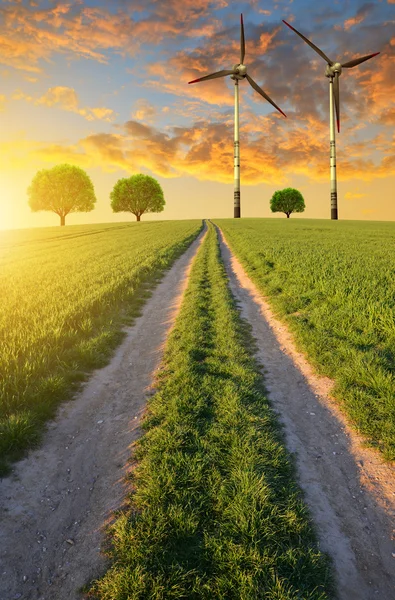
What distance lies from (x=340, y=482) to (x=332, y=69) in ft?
310

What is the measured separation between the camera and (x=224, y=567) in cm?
333

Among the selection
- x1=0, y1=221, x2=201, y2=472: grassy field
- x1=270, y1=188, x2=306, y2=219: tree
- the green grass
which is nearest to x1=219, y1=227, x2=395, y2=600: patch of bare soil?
the green grass

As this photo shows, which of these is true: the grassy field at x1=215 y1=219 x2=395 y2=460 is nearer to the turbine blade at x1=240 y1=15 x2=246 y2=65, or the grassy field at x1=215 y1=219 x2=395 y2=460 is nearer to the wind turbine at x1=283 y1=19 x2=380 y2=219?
the wind turbine at x1=283 y1=19 x2=380 y2=219

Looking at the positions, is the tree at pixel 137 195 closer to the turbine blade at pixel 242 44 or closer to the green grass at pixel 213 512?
the turbine blade at pixel 242 44

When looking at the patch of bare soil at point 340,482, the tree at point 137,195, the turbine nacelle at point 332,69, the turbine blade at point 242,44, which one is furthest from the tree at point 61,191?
the patch of bare soil at point 340,482

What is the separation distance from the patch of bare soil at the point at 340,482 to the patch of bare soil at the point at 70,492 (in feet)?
8.55

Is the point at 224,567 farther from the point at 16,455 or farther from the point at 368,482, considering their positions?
the point at 16,455

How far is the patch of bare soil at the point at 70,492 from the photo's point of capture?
3455 millimetres

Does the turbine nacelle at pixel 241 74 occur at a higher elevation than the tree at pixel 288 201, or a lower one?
higher

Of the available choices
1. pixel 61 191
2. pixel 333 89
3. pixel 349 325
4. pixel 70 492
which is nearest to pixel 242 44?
pixel 333 89

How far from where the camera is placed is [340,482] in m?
4.57

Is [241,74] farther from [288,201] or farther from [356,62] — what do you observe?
[288,201]

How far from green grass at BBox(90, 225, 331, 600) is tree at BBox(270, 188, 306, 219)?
143 m

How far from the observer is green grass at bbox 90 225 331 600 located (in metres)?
3.19
